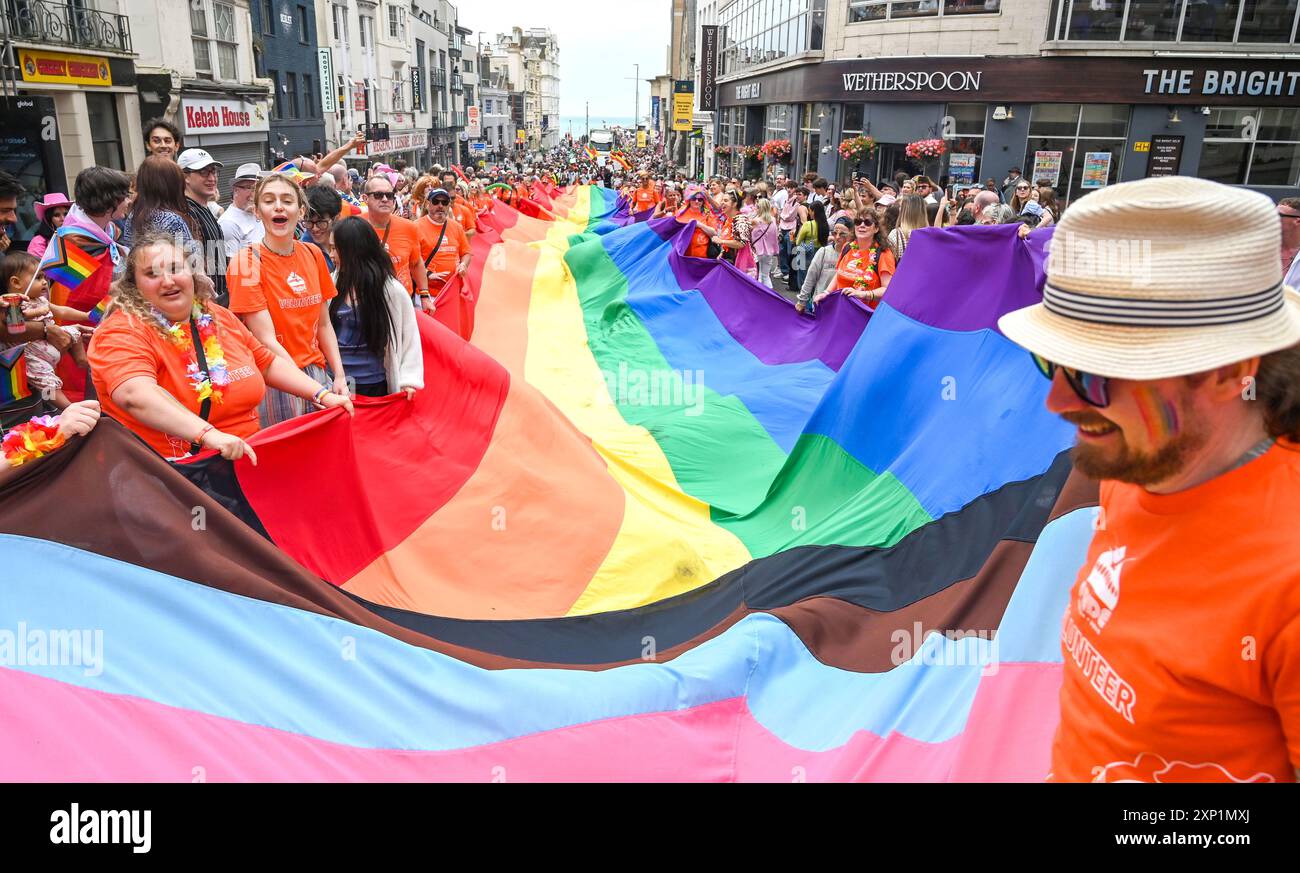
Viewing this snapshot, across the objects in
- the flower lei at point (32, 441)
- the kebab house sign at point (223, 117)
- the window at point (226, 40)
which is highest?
the window at point (226, 40)

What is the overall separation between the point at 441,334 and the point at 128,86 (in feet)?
59.7

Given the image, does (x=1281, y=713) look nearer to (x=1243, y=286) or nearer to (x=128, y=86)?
(x=1243, y=286)

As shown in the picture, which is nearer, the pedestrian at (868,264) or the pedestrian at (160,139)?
the pedestrian at (160,139)

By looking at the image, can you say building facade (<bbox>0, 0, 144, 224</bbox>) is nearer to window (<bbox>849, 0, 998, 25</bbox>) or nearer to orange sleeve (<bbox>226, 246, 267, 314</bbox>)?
orange sleeve (<bbox>226, 246, 267, 314</bbox>)

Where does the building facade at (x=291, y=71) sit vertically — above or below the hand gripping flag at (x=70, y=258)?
above

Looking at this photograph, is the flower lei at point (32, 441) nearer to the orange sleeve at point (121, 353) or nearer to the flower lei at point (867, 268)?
the orange sleeve at point (121, 353)

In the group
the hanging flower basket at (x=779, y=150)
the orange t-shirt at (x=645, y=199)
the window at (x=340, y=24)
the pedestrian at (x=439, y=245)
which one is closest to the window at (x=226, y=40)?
the orange t-shirt at (x=645, y=199)

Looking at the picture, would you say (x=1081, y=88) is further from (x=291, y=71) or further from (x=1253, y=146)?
(x=291, y=71)

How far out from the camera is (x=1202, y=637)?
1.43m

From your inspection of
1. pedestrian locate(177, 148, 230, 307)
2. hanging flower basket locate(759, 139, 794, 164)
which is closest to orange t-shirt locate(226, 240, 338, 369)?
pedestrian locate(177, 148, 230, 307)

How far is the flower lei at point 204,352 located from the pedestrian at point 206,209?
2.22 m

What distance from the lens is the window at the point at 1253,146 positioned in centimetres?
2195

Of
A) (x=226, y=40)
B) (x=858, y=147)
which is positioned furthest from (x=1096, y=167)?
(x=226, y=40)
